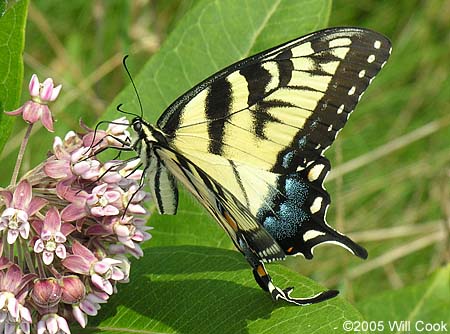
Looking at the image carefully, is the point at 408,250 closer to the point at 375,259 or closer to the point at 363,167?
the point at 375,259

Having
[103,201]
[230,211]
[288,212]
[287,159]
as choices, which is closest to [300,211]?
[288,212]

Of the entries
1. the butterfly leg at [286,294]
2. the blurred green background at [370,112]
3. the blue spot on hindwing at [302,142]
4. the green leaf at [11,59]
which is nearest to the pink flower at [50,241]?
the green leaf at [11,59]

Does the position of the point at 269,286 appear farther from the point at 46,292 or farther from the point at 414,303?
the point at 414,303

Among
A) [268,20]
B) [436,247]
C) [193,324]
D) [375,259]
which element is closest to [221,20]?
[268,20]

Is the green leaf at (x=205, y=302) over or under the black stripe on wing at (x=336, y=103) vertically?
under

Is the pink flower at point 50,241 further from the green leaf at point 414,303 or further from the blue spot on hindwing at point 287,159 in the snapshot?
the green leaf at point 414,303

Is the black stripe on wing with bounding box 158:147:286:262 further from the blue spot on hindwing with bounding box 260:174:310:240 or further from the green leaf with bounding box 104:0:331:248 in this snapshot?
the green leaf with bounding box 104:0:331:248
